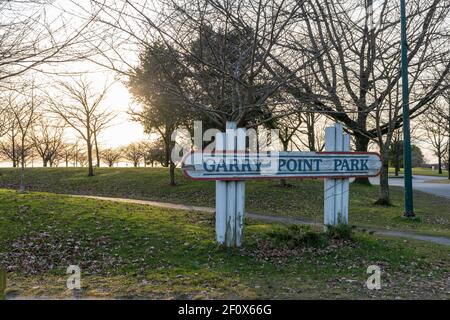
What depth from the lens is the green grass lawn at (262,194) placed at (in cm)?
1570

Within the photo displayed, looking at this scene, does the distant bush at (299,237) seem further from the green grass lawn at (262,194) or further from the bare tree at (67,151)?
the bare tree at (67,151)

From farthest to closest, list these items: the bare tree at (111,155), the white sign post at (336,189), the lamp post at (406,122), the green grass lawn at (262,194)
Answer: the bare tree at (111,155)
the green grass lawn at (262,194)
the lamp post at (406,122)
the white sign post at (336,189)

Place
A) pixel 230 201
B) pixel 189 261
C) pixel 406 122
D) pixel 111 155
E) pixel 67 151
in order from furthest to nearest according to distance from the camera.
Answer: pixel 111 155 < pixel 67 151 < pixel 406 122 < pixel 230 201 < pixel 189 261

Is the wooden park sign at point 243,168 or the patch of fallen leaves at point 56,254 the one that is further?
the wooden park sign at point 243,168

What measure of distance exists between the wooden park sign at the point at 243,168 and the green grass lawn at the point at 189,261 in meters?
0.69

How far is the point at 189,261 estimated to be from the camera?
7629 mm

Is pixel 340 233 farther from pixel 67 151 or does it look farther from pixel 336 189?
pixel 67 151

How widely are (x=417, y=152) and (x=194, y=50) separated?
83036 mm

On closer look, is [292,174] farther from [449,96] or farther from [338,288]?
[449,96]

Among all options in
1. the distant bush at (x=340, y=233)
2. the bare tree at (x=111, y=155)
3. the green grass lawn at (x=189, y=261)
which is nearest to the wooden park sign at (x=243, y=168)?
the distant bush at (x=340, y=233)

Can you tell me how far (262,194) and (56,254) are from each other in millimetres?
14169

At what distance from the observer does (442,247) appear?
9438 millimetres

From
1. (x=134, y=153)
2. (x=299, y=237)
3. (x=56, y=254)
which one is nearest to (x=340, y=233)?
(x=299, y=237)

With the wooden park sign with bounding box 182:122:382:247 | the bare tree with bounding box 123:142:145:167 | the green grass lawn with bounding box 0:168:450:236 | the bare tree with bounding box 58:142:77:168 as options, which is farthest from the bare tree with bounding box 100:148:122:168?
the wooden park sign with bounding box 182:122:382:247
